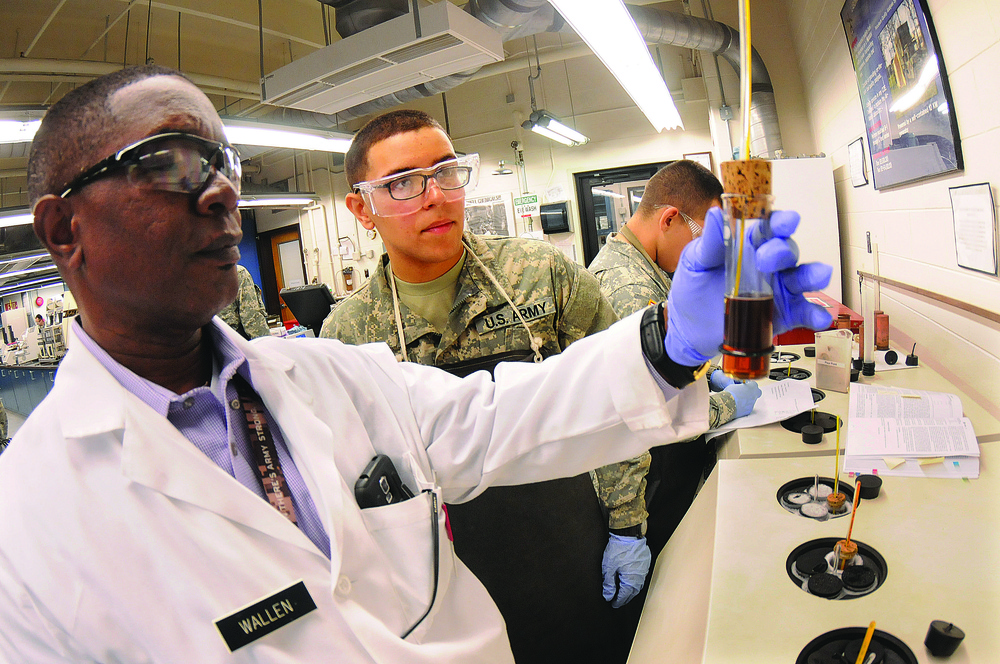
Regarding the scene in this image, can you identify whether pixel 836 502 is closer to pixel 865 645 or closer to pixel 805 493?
pixel 805 493

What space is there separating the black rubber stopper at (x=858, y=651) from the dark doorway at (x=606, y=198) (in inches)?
234

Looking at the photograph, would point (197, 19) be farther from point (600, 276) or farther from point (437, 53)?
point (600, 276)

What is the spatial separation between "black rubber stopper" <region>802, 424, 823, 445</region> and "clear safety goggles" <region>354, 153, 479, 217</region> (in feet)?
4.24

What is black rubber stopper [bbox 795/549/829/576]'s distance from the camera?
1.08m

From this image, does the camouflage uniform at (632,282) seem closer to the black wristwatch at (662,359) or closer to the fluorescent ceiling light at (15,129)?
the black wristwatch at (662,359)

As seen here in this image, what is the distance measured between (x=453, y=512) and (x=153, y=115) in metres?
1.12

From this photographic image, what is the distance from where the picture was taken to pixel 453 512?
4.82 feet

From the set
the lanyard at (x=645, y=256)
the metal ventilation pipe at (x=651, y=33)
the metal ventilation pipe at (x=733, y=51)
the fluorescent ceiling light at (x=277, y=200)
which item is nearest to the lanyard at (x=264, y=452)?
the lanyard at (x=645, y=256)

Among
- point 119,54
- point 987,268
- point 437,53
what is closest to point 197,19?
point 119,54

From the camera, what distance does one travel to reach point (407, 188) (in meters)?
1.59

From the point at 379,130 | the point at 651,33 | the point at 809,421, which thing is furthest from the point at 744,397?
the point at 651,33

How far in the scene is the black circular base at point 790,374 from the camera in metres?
2.37

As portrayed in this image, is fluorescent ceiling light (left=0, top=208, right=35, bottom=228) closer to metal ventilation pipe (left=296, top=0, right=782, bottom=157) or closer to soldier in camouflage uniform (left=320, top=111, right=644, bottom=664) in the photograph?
metal ventilation pipe (left=296, top=0, right=782, bottom=157)

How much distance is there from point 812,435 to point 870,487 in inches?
14.5
